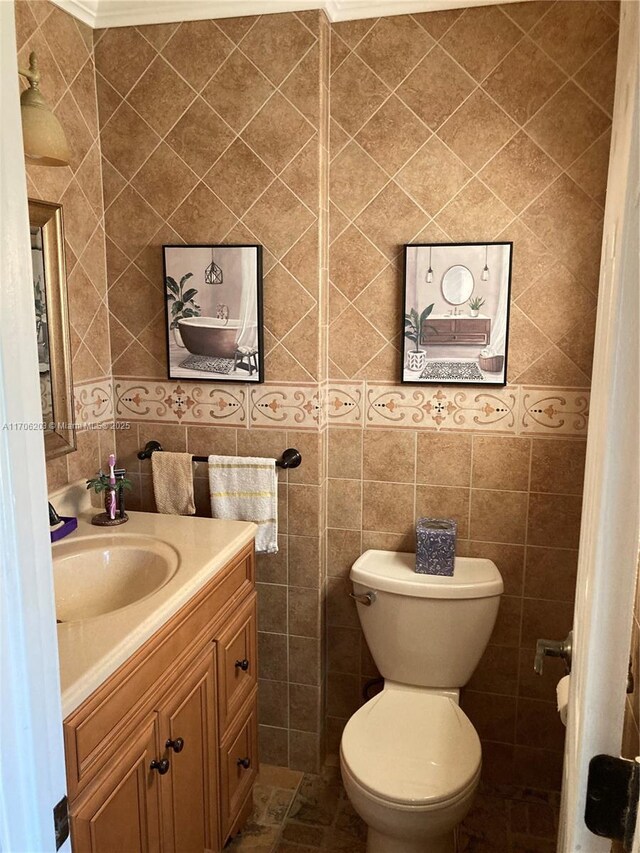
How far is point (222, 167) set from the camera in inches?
81.4

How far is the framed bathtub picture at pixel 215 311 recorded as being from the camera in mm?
2100

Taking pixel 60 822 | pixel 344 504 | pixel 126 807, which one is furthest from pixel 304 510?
pixel 60 822

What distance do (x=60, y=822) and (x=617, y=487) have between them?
73cm

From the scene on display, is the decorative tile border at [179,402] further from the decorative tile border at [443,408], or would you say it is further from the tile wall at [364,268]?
the decorative tile border at [443,408]

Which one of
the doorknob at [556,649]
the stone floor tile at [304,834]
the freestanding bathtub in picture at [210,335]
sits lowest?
the stone floor tile at [304,834]

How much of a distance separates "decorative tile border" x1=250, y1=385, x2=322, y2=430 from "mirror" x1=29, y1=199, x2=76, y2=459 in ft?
1.87

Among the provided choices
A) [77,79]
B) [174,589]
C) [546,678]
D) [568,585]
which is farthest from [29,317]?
[546,678]

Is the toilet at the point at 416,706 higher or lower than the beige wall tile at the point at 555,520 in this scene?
lower

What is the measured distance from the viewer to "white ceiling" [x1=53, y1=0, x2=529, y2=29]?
193 cm

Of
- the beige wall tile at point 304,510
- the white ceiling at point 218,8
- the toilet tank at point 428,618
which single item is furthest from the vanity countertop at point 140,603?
the white ceiling at point 218,8

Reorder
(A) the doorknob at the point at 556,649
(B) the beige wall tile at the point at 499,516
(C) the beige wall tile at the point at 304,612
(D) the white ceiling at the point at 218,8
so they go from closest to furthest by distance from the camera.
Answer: (A) the doorknob at the point at 556,649
(D) the white ceiling at the point at 218,8
(B) the beige wall tile at the point at 499,516
(C) the beige wall tile at the point at 304,612

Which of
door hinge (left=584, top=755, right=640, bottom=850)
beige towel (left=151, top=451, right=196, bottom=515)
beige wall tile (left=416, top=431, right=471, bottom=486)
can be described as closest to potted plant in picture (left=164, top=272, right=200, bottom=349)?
beige towel (left=151, top=451, right=196, bottom=515)

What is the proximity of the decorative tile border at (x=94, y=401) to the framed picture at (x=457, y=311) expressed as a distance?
0.99 m

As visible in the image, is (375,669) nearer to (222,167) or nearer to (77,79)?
(222,167)
